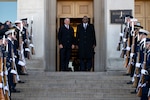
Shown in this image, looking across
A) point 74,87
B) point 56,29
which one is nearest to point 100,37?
point 56,29

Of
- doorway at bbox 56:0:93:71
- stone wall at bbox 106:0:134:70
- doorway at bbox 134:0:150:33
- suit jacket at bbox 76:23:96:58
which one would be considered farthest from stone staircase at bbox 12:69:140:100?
doorway at bbox 134:0:150:33

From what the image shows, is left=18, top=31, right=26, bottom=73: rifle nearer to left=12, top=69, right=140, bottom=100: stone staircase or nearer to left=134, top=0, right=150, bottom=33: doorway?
left=12, top=69, right=140, bottom=100: stone staircase

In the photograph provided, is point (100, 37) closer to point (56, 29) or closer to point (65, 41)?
point (56, 29)

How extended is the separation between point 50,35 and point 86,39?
7.17 ft

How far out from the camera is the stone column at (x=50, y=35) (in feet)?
54.3

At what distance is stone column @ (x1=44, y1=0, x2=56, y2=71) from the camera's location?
16.5 metres

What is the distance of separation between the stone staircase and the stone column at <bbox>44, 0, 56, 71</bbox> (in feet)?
10.0

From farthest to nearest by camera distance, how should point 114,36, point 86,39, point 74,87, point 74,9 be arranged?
point 74,9 < point 114,36 < point 86,39 < point 74,87

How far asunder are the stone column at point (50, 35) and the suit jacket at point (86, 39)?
6.10 feet

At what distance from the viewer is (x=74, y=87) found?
11.9 m

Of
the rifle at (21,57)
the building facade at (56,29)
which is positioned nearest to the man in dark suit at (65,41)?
the building facade at (56,29)

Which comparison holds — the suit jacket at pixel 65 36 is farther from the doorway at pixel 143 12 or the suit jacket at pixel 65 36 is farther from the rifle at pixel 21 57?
the doorway at pixel 143 12

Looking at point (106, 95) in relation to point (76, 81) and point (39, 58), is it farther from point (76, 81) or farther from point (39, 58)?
point (39, 58)

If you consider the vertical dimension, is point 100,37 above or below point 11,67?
above
